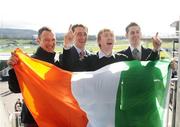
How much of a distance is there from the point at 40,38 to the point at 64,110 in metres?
0.84

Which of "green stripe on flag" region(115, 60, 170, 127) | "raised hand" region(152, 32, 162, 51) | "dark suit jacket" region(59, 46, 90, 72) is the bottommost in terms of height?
"green stripe on flag" region(115, 60, 170, 127)

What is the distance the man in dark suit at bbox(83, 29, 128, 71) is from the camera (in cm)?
482

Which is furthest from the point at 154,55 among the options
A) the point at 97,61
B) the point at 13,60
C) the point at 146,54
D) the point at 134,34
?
the point at 13,60

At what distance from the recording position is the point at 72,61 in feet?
16.0

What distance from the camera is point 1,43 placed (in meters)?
5.24

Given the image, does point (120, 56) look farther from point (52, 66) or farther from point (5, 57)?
point (5, 57)

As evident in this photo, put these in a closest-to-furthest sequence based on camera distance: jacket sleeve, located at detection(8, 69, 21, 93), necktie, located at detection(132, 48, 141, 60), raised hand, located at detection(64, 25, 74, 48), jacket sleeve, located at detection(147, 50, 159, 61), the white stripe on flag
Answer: the white stripe on flag → jacket sleeve, located at detection(8, 69, 21, 93) → raised hand, located at detection(64, 25, 74, 48) → jacket sleeve, located at detection(147, 50, 159, 61) → necktie, located at detection(132, 48, 141, 60)

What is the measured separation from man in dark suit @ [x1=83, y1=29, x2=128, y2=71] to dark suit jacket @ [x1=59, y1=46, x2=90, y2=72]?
0.07 meters

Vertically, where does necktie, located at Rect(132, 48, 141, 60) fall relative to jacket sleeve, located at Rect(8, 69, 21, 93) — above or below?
above

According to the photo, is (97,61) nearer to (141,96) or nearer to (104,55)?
(104,55)

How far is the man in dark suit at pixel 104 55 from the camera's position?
482 centimetres

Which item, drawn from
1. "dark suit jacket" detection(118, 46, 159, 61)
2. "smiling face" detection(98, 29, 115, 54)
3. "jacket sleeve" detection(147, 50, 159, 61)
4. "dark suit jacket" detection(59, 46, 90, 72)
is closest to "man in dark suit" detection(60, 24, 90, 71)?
"dark suit jacket" detection(59, 46, 90, 72)

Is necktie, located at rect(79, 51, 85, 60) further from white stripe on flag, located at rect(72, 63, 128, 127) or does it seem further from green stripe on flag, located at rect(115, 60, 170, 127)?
green stripe on flag, located at rect(115, 60, 170, 127)

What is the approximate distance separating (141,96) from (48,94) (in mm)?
999
